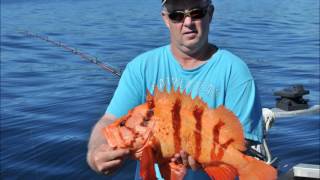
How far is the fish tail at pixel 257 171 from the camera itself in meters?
2.99

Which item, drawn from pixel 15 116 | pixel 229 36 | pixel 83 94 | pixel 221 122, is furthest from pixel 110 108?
pixel 229 36

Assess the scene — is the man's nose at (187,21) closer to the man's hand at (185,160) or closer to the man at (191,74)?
the man at (191,74)

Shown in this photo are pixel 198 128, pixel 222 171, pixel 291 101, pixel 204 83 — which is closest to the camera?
pixel 198 128

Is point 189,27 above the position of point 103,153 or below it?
above

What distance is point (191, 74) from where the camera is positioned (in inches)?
129

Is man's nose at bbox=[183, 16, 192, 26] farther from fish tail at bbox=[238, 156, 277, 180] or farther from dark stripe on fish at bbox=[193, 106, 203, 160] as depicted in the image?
fish tail at bbox=[238, 156, 277, 180]

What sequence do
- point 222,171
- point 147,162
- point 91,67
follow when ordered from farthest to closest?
1. point 91,67
2. point 222,171
3. point 147,162

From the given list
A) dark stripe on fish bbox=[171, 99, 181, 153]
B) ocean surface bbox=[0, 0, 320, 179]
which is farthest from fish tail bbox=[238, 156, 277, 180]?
ocean surface bbox=[0, 0, 320, 179]

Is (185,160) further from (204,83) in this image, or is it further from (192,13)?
(192,13)

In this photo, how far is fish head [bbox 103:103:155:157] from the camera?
2.88 m

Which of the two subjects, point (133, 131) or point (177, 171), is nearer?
point (133, 131)

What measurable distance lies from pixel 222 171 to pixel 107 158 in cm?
62

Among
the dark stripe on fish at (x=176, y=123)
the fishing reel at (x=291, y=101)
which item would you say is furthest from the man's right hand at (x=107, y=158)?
the fishing reel at (x=291, y=101)

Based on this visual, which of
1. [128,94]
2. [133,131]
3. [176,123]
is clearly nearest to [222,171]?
[176,123]
